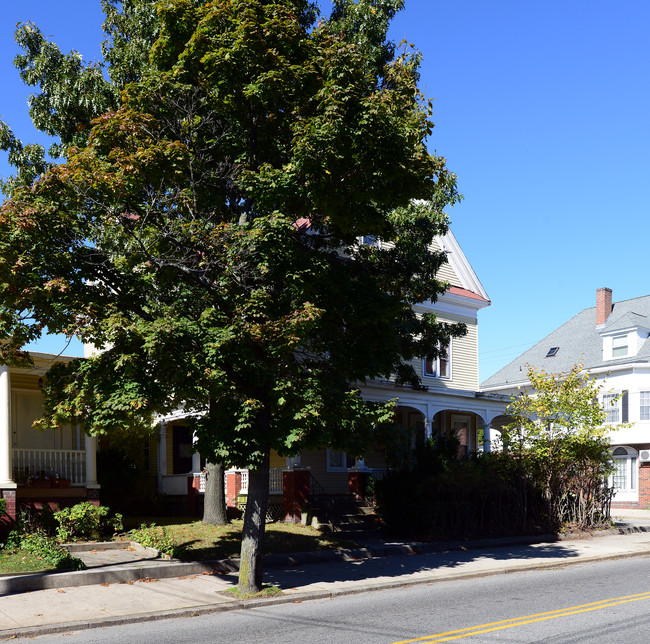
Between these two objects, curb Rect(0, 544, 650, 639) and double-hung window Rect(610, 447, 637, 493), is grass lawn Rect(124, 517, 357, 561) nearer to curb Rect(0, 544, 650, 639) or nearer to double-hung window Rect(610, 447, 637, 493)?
curb Rect(0, 544, 650, 639)

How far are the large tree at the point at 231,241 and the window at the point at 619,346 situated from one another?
29.5 meters

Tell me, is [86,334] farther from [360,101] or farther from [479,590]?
[479,590]

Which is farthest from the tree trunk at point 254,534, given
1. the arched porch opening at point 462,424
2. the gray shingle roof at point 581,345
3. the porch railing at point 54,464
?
the gray shingle roof at point 581,345

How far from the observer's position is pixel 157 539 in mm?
16125

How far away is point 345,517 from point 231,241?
1074 centimetres

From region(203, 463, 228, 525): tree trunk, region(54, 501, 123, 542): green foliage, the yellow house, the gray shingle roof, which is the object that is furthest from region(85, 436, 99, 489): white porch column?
the gray shingle roof

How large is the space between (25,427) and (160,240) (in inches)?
418

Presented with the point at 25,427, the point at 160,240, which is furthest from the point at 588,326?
the point at 160,240

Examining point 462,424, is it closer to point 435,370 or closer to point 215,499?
point 435,370

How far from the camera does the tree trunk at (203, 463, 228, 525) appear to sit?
18.5m

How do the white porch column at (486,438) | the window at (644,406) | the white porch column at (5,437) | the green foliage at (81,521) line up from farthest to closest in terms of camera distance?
the window at (644,406) → the white porch column at (486,438) → the green foliage at (81,521) → the white porch column at (5,437)

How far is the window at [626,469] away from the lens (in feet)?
123

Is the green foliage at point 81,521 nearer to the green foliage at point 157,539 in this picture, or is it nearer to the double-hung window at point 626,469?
the green foliage at point 157,539

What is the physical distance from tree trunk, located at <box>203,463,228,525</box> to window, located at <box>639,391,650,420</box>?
25.6m
